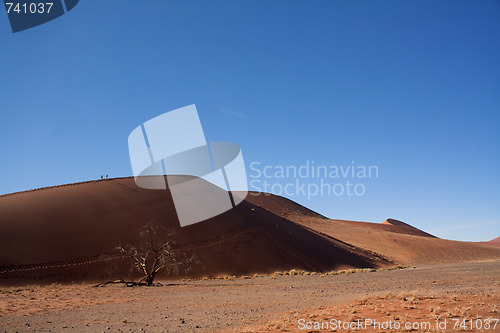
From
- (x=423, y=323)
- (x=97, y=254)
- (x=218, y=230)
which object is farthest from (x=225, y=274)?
(x=423, y=323)

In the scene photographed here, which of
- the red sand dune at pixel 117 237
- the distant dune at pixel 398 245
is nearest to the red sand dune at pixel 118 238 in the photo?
the red sand dune at pixel 117 237

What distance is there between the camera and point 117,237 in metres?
33.6

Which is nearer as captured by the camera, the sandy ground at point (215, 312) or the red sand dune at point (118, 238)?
the sandy ground at point (215, 312)

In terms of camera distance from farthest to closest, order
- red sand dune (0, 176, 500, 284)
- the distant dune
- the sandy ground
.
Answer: the distant dune → red sand dune (0, 176, 500, 284) → the sandy ground

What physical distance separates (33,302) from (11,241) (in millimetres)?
16330

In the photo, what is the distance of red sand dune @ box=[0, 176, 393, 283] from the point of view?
28828 millimetres

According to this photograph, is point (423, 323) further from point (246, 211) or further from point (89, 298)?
point (246, 211)

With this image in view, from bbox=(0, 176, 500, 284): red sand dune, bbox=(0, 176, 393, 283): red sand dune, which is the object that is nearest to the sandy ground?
bbox=(0, 176, 500, 284): red sand dune

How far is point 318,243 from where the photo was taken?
160 ft

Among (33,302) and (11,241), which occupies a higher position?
(11,241)

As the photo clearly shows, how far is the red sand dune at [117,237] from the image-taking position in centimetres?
2883

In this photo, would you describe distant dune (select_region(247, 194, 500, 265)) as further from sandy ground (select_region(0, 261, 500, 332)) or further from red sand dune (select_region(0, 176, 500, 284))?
sandy ground (select_region(0, 261, 500, 332))

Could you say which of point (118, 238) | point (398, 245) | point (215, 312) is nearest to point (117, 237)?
point (118, 238)

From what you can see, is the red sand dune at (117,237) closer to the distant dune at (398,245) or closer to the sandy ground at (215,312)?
the sandy ground at (215,312)
